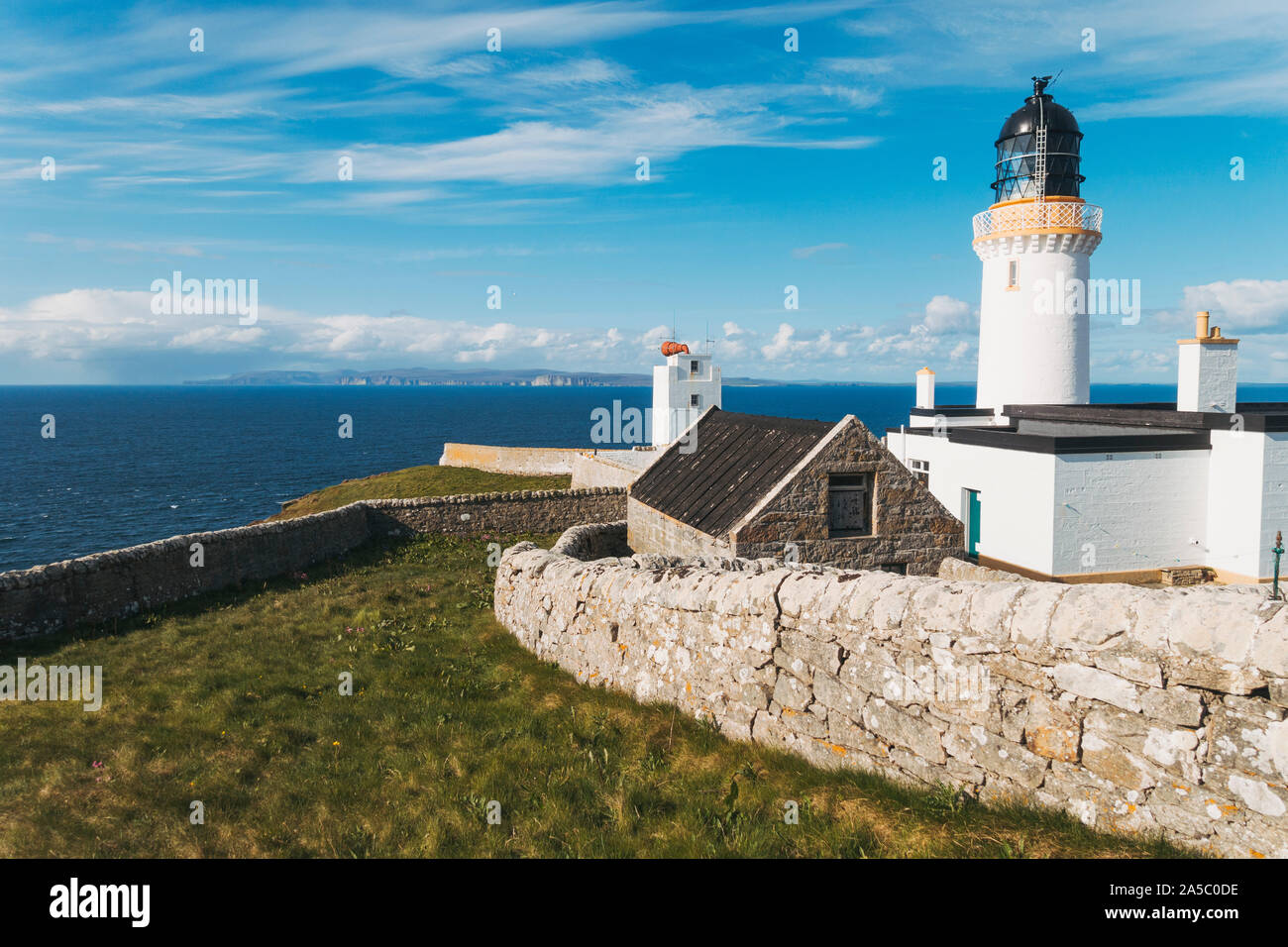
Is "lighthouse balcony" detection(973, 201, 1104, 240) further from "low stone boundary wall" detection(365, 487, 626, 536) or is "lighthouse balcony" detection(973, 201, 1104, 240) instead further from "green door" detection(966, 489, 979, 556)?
"low stone boundary wall" detection(365, 487, 626, 536)

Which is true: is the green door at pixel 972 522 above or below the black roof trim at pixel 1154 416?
below

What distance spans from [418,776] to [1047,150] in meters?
30.3

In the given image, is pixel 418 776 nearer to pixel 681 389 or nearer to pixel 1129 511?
pixel 1129 511

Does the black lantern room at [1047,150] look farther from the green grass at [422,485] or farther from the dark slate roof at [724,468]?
the green grass at [422,485]

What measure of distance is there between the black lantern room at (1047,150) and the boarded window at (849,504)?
64.0 ft

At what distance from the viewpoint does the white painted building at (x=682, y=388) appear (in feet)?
166

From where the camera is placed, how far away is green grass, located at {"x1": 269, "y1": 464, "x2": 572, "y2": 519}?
40.9 metres

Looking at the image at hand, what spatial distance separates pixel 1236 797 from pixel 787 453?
11.8 metres

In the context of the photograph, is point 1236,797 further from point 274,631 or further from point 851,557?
point 274,631

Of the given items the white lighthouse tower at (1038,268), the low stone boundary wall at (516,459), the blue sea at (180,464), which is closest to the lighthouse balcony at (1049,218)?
the white lighthouse tower at (1038,268)

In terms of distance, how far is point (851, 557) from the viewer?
551 inches

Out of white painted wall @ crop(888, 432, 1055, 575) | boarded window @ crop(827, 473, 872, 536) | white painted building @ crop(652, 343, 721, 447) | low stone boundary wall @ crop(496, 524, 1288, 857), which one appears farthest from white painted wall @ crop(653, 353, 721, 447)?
low stone boundary wall @ crop(496, 524, 1288, 857)

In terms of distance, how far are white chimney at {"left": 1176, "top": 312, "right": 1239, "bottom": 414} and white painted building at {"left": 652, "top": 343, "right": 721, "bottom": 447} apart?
29.8 meters
